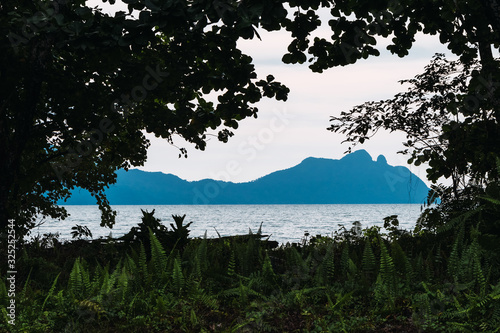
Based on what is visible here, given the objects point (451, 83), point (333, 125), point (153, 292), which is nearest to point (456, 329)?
point (153, 292)

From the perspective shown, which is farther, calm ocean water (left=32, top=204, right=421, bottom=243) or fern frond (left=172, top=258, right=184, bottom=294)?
calm ocean water (left=32, top=204, right=421, bottom=243)

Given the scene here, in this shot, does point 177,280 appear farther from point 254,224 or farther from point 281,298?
point 254,224

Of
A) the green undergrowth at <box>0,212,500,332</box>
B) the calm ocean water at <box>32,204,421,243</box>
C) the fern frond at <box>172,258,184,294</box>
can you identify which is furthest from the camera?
the calm ocean water at <box>32,204,421,243</box>

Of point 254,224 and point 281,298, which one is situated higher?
point 281,298

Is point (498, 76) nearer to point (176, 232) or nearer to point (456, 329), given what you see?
point (456, 329)

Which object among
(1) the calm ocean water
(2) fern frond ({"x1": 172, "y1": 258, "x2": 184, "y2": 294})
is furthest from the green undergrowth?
(1) the calm ocean water

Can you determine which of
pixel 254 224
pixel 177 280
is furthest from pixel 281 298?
pixel 254 224

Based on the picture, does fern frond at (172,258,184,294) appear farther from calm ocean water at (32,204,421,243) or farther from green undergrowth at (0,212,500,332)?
calm ocean water at (32,204,421,243)

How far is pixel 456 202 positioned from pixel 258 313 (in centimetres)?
703

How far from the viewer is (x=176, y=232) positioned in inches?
386

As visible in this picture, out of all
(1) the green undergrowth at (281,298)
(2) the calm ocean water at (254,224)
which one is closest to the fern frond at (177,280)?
(1) the green undergrowth at (281,298)

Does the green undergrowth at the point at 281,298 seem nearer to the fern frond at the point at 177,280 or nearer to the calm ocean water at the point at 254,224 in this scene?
the fern frond at the point at 177,280

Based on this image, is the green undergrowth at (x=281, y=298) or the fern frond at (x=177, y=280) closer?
the green undergrowth at (x=281, y=298)

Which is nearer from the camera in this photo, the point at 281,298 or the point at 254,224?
the point at 281,298
